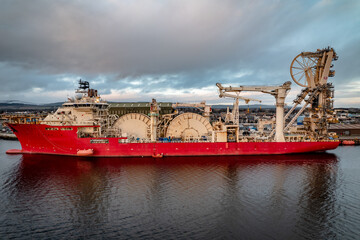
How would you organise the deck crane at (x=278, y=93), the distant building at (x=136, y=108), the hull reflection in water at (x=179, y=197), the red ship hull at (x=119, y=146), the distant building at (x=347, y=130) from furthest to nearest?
the distant building at (x=347, y=130) < the distant building at (x=136, y=108) < the deck crane at (x=278, y=93) < the red ship hull at (x=119, y=146) < the hull reflection in water at (x=179, y=197)

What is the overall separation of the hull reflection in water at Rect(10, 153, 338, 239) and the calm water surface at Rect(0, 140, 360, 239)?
2.4 inches

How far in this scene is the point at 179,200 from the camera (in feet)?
51.3

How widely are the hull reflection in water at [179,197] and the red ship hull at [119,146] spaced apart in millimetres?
2230

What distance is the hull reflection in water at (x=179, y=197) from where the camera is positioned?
1227 cm

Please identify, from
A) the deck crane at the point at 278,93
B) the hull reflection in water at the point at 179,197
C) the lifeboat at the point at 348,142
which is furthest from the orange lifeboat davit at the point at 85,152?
the lifeboat at the point at 348,142

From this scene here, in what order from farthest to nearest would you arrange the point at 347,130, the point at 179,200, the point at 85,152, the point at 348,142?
the point at 347,130
the point at 348,142
the point at 85,152
the point at 179,200

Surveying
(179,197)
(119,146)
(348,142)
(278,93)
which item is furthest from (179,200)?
(348,142)

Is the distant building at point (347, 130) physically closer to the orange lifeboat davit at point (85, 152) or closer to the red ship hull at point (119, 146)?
the red ship hull at point (119, 146)

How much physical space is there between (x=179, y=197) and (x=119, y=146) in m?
14.1

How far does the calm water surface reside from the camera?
12.0 metres

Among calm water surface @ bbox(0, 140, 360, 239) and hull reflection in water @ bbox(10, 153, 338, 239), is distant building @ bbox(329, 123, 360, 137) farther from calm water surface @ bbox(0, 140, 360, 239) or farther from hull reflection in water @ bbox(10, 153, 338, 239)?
hull reflection in water @ bbox(10, 153, 338, 239)

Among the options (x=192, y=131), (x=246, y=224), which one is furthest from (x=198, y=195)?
(x=192, y=131)

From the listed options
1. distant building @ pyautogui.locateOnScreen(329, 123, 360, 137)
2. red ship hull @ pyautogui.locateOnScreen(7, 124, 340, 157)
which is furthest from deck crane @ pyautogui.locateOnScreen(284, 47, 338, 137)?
distant building @ pyautogui.locateOnScreen(329, 123, 360, 137)

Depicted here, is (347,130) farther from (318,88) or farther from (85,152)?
(85,152)
